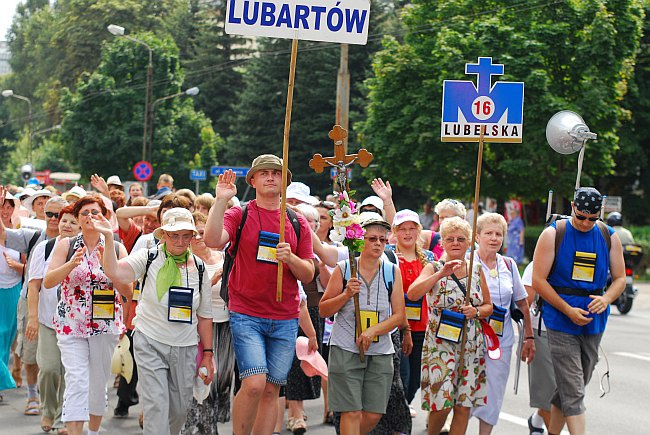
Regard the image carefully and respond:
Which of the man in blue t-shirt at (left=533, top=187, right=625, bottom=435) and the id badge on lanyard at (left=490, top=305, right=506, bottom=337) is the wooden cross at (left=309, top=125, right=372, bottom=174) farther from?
the id badge on lanyard at (left=490, top=305, right=506, bottom=337)

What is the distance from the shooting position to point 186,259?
666 cm

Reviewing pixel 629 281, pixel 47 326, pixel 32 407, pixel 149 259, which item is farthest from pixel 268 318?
pixel 629 281

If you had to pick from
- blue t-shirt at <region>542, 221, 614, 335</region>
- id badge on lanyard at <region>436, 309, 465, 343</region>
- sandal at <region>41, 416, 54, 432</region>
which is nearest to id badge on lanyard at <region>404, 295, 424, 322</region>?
id badge on lanyard at <region>436, 309, 465, 343</region>

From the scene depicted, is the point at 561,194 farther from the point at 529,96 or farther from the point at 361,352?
the point at 361,352

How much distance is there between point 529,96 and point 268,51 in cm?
2338

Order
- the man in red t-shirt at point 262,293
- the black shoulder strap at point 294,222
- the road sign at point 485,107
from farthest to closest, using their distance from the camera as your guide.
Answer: the road sign at point 485,107 < the black shoulder strap at point 294,222 < the man in red t-shirt at point 262,293

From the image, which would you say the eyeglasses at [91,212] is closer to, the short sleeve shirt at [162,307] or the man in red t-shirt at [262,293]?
the short sleeve shirt at [162,307]

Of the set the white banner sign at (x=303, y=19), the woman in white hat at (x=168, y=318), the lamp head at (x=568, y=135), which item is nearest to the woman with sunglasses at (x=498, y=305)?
the lamp head at (x=568, y=135)

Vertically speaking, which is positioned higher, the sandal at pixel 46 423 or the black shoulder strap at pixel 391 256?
the black shoulder strap at pixel 391 256

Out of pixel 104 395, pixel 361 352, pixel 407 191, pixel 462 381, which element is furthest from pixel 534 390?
pixel 407 191

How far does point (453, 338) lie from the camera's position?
7203 mm

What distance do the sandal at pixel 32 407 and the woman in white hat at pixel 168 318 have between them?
2755 mm

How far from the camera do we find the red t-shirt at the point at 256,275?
6.52 m

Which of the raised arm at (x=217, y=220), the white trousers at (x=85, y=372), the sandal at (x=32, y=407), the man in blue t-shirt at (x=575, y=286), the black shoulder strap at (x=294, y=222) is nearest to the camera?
the raised arm at (x=217, y=220)
